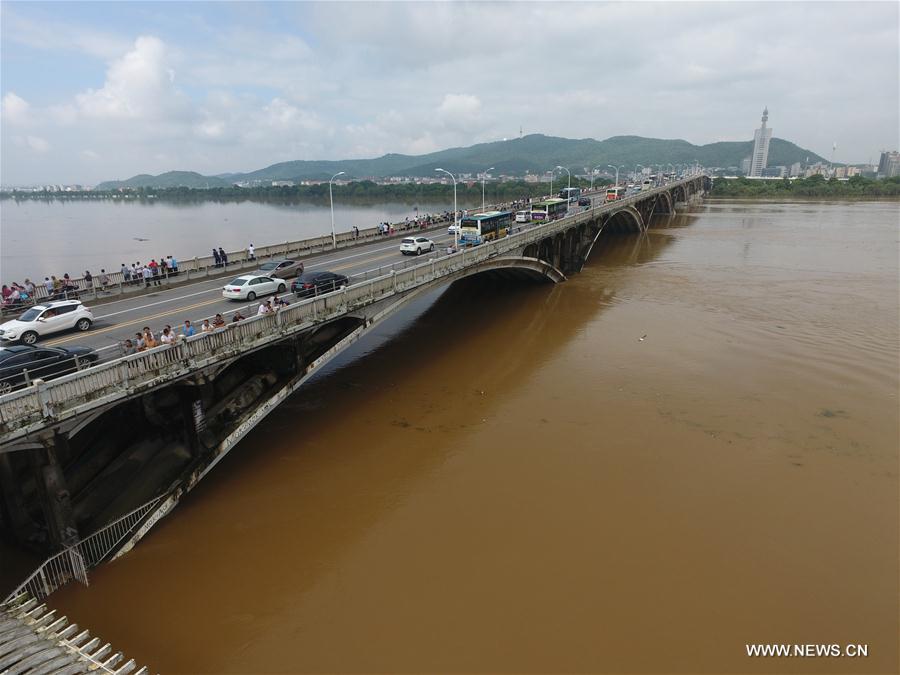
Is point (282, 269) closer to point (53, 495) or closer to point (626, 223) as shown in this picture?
point (53, 495)

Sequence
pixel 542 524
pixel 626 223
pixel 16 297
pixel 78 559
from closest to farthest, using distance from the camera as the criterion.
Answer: pixel 78 559 < pixel 542 524 < pixel 16 297 < pixel 626 223

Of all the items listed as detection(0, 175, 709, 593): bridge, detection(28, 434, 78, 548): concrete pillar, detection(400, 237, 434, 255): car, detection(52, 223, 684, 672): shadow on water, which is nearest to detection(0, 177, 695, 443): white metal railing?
detection(0, 175, 709, 593): bridge

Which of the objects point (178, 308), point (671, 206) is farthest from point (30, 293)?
point (671, 206)

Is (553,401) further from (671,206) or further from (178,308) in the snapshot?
(671,206)

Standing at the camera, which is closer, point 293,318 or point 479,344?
point 293,318

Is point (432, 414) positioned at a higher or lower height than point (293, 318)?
lower

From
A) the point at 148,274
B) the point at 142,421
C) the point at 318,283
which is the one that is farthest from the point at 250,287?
the point at 142,421
